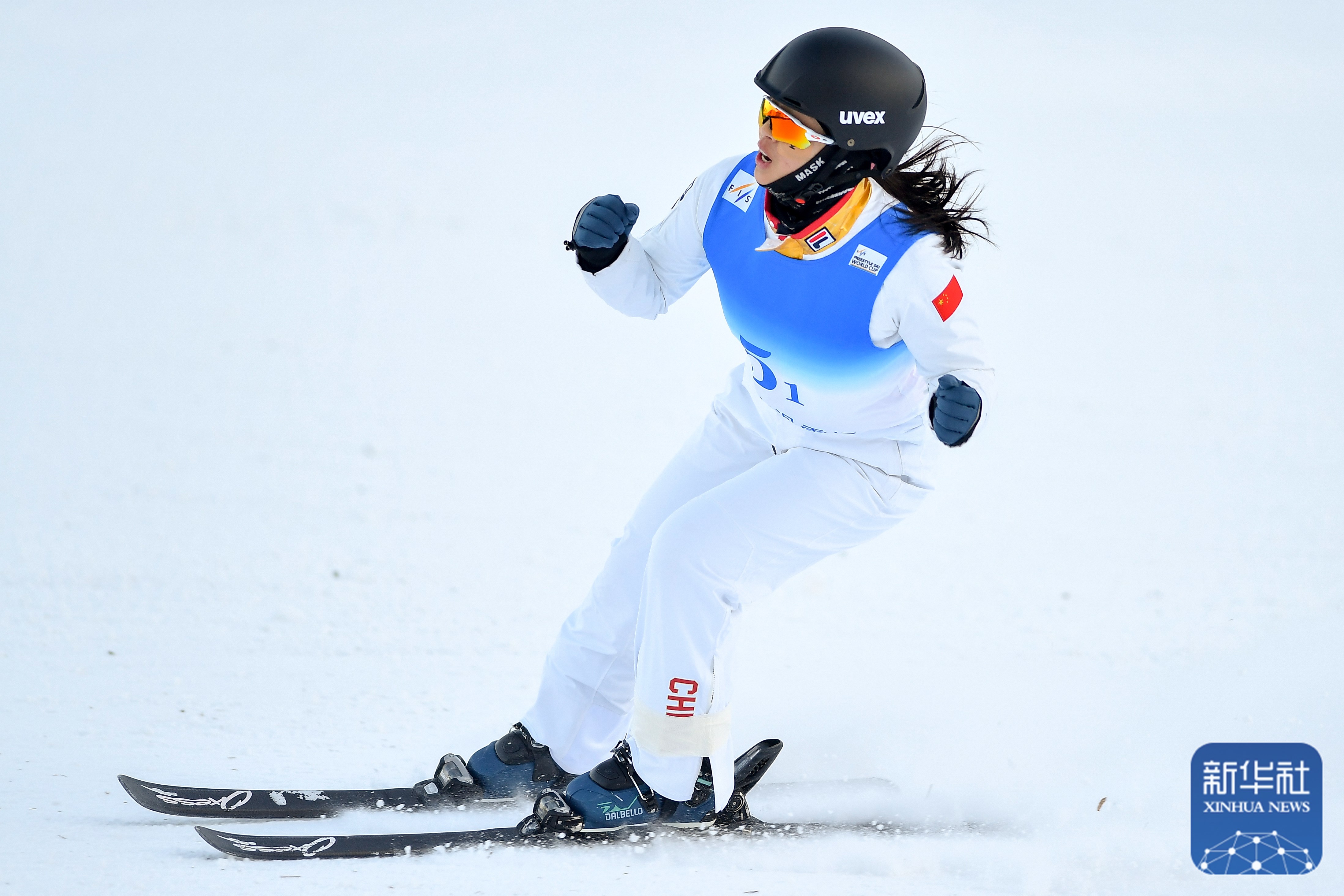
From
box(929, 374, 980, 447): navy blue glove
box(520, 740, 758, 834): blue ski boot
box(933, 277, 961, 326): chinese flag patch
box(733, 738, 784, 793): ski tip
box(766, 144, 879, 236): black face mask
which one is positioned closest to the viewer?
box(929, 374, 980, 447): navy blue glove

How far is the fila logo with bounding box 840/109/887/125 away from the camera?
2.94m

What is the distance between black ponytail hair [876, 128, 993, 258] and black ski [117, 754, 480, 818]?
201cm

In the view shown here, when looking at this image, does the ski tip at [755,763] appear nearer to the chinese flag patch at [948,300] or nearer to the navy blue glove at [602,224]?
the chinese flag patch at [948,300]

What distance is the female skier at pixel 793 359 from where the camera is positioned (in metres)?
2.95

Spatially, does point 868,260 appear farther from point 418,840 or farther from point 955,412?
point 418,840

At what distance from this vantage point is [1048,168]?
14875 mm

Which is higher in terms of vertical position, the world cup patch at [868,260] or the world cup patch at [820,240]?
the world cup patch at [820,240]

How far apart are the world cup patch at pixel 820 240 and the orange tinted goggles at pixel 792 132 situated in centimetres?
21

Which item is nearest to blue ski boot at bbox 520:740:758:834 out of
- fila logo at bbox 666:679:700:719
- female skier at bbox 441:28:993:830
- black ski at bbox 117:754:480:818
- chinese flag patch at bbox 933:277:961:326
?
female skier at bbox 441:28:993:830

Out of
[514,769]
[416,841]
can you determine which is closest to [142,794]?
[416,841]

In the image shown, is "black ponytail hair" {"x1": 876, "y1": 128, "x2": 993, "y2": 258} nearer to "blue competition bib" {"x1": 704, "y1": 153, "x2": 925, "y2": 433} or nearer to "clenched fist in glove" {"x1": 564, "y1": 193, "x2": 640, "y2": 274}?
"blue competition bib" {"x1": 704, "y1": 153, "x2": 925, "y2": 433}

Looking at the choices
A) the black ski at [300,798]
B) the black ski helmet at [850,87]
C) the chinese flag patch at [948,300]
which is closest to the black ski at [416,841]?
the black ski at [300,798]

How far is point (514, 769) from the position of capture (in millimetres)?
3508

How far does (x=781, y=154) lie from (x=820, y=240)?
232 mm
